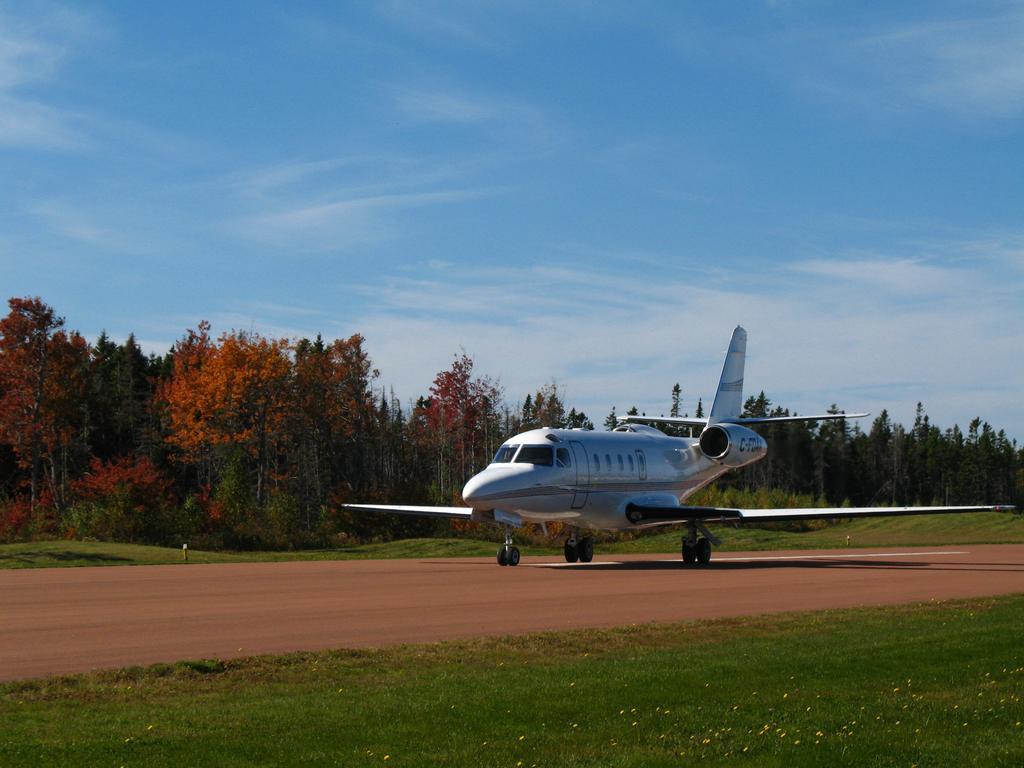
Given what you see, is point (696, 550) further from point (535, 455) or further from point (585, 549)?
point (535, 455)

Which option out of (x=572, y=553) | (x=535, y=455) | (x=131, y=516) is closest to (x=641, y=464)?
(x=572, y=553)

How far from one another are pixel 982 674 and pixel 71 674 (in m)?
9.39

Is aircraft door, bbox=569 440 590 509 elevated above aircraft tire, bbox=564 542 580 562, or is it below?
above

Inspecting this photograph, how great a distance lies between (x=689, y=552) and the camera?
3553 centimetres

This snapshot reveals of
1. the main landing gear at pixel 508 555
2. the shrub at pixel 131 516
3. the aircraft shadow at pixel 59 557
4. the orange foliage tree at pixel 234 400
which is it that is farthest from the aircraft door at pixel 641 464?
the orange foliage tree at pixel 234 400

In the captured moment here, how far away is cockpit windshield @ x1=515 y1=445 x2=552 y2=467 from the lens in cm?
3192

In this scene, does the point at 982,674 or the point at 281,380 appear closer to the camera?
the point at 982,674

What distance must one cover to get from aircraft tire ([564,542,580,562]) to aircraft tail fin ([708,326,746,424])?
9.76m

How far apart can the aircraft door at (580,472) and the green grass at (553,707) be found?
1764 centimetres

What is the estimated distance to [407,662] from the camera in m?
13.4

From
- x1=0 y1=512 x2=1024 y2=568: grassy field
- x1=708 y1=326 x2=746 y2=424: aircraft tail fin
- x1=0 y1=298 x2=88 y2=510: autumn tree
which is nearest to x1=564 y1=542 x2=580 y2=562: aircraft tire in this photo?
Answer: x1=0 y1=512 x2=1024 y2=568: grassy field

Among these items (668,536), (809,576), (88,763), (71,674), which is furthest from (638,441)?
(88,763)

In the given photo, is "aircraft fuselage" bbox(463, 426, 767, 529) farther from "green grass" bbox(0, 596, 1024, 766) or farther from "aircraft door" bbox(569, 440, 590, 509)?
"green grass" bbox(0, 596, 1024, 766)

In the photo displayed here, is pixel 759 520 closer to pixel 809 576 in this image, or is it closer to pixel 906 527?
pixel 809 576
